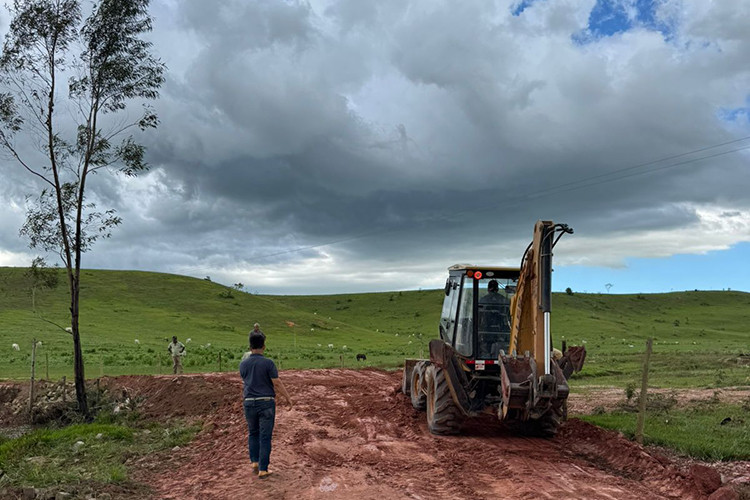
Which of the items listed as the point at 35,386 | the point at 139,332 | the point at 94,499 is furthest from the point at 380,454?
the point at 139,332

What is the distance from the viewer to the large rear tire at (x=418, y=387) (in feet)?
50.7

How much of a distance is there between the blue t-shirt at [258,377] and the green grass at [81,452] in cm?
300

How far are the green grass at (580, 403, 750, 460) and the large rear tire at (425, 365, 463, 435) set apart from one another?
3.75m

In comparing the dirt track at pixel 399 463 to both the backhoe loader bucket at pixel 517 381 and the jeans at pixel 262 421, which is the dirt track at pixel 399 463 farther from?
the backhoe loader bucket at pixel 517 381

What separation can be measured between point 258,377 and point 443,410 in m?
4.68

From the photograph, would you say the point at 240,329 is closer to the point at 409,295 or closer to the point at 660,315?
the point at 409,295

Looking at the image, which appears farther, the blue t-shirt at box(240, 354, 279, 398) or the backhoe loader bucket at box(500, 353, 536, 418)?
the backhoe loader bucket at box(500, 353, 536, 418)

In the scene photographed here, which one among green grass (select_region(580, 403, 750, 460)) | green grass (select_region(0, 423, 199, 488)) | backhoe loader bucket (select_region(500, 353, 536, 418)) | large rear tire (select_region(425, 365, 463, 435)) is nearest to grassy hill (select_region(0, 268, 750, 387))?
green grass (select_region(580, 403, 750, 460))

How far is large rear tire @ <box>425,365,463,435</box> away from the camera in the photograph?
42.1 ft

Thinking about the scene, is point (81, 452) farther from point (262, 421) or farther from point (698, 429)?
point (698, 429)

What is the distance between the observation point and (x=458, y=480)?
387 inches

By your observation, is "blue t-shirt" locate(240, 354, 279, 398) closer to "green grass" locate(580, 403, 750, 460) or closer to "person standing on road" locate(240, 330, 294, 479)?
"person standing on road" locate(240, 330, 294, 479)

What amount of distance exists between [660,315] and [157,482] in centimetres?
10889

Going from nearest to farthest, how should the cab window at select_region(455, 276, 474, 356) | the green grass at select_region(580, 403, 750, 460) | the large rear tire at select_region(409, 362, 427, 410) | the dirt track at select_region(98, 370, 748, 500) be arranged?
the dirt track at select_region(98, 370, 748, 500) < the green grass at select_region(580, 403, 750, 460) < the cab window at select_region(455, 276, 474, 356) < the large rear tire at select_region(409, 362, 427, 410)
